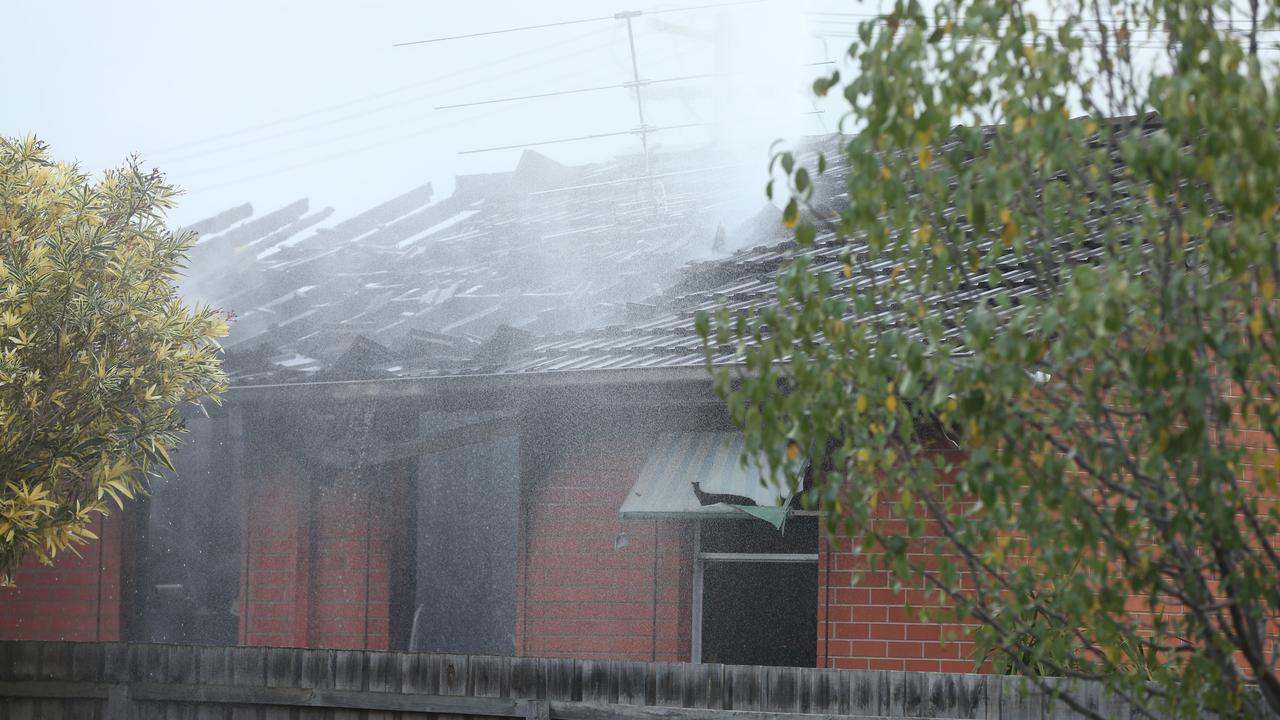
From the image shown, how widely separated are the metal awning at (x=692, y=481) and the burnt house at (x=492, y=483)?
0.02 meters

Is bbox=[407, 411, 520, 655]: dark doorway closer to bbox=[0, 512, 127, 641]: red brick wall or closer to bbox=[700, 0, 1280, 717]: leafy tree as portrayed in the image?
bbox=[0, 512, 127, 641]: red brick wall

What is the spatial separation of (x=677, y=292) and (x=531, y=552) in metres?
2.08

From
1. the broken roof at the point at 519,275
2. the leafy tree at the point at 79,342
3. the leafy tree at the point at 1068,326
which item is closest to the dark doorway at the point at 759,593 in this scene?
the broken roof at the point at 519,275

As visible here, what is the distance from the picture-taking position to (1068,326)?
2592 millimetres

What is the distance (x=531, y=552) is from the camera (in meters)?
9.77

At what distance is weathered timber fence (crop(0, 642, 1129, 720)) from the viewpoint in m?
6.16

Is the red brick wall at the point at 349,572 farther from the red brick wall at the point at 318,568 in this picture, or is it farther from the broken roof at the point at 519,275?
the broken roof at the point at 519,275

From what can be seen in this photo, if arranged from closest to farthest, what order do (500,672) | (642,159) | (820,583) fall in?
1. (500,672)
2. (820,583)
3. (642,159)

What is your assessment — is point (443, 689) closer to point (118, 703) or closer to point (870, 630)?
point (118, 703)

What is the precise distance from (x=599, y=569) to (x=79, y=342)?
387cm

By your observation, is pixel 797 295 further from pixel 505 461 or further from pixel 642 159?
pixel 642 159

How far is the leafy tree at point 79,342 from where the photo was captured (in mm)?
6938

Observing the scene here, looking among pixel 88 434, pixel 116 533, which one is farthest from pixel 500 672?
pixel 116 533

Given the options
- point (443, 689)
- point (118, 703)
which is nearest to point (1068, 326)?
point (443, 689)
